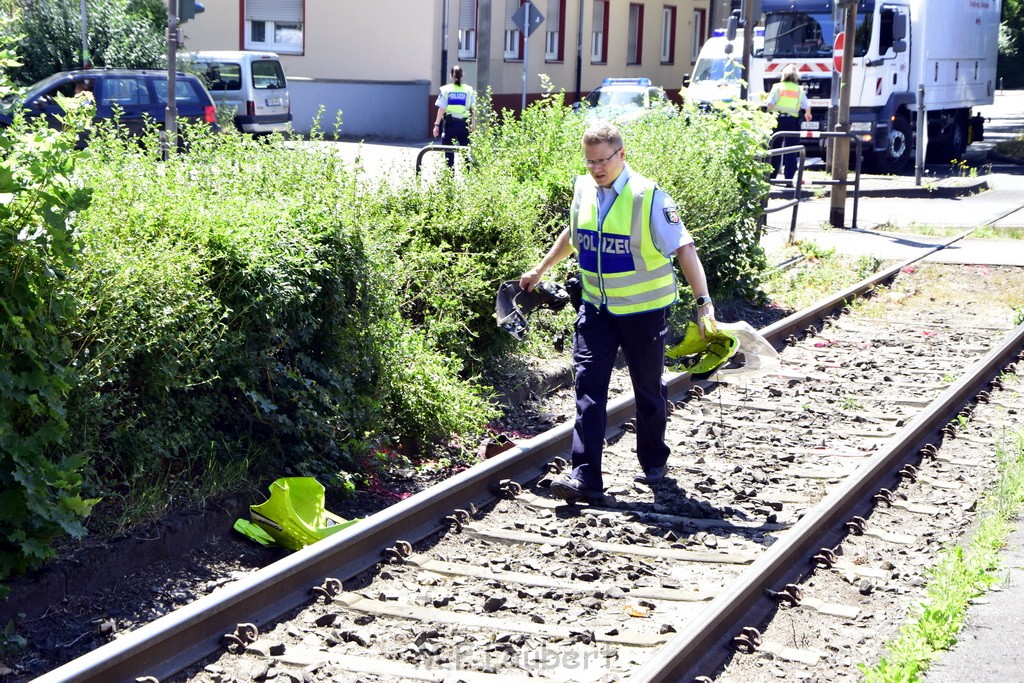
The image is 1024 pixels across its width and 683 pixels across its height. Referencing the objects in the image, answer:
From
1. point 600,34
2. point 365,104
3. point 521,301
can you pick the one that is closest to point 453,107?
point 521,301

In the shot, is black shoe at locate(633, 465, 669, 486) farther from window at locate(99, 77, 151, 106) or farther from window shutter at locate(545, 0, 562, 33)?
window shutter at locate(545, 0, 562, 33)

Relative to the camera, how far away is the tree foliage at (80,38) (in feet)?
91.8

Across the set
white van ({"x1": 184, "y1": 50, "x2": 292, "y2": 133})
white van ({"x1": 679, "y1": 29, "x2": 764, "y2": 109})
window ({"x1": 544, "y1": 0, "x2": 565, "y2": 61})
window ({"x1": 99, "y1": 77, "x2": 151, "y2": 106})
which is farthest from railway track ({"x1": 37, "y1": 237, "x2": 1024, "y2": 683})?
window ({"x1": 544, "y1": 0, "x2": 565, "y2": 61})

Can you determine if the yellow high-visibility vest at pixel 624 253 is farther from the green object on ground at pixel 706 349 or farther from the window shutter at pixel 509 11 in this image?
the window shutter at pixel 509 11

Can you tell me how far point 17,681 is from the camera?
448 centimetres

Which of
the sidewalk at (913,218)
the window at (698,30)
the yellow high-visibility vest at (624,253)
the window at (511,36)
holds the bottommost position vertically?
the sidewalk at (913,218)

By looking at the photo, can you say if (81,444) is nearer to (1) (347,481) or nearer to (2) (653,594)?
(1) (347,481)

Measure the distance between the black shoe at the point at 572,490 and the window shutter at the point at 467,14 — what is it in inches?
1242

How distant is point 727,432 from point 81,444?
13.3ft

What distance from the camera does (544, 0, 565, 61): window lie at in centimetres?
4103

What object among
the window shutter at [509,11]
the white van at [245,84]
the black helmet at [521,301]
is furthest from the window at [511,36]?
the black helmet at [521,301]

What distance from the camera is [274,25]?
37719 millimetres

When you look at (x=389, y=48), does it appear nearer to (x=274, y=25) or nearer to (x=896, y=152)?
(x=274, y=25)

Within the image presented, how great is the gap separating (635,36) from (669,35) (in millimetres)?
2988
